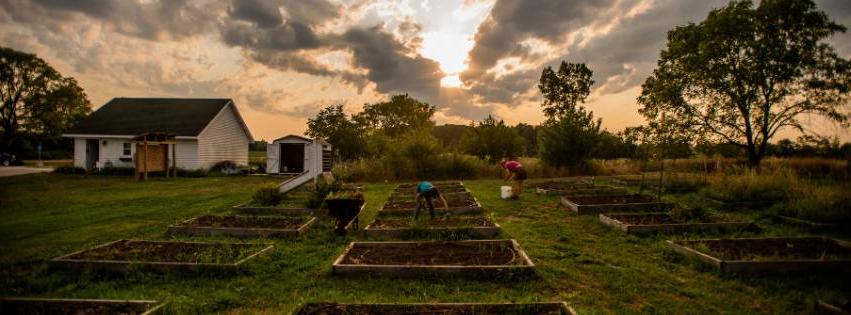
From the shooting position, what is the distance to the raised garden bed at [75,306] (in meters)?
3.78

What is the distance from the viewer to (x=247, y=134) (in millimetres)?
30031

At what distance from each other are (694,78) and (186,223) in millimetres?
21341

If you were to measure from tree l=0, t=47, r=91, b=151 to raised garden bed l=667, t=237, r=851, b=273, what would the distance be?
47.1 m

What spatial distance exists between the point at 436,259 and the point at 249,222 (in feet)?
16.1

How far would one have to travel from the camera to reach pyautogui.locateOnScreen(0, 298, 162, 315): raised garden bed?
12.4 ft

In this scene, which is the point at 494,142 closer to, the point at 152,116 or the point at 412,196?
the point at 412,196

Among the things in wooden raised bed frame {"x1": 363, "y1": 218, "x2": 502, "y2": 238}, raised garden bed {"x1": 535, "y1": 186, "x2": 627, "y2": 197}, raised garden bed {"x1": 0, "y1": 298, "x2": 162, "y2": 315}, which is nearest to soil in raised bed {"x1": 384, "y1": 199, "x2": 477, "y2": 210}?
wooden raised bed frame {"x1": 363, "y1": 218, "x2": 502, "y2": 238}

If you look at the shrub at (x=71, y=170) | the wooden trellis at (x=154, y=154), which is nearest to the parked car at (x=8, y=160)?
the shrub at (x=71, y=170)

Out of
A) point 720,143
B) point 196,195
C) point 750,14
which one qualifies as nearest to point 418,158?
point 196,195

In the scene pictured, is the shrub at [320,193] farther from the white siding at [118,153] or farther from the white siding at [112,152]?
the white siding at [112,152]

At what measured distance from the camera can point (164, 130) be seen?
2422 cm

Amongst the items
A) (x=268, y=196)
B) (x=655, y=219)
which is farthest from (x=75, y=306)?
(x=655, y=219)

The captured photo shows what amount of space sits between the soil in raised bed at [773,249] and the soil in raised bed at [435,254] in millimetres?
2986

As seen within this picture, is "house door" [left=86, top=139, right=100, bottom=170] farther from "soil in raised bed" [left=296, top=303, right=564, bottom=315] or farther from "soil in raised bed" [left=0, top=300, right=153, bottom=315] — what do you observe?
"soil in raised bed" [left=296, top=303, right=564, bottom=315]
